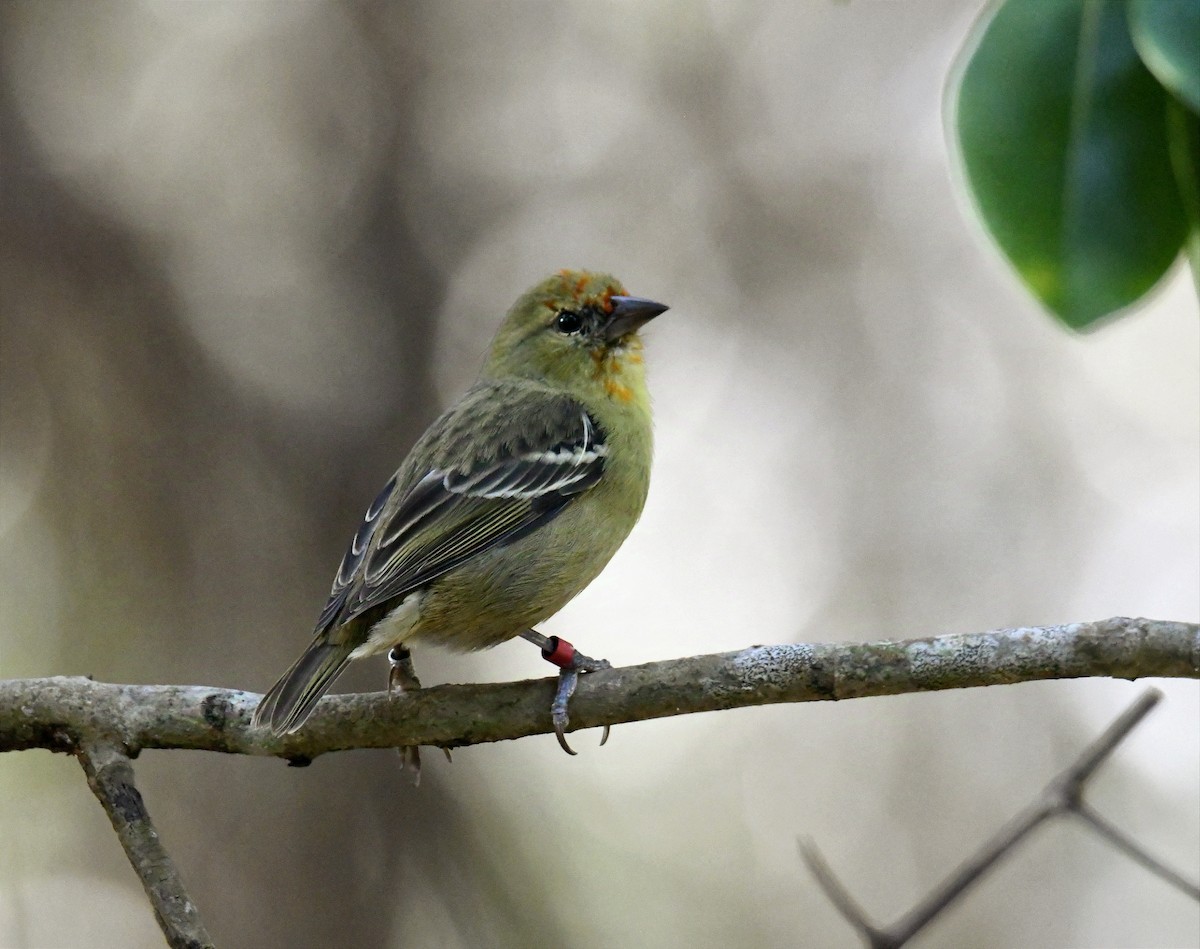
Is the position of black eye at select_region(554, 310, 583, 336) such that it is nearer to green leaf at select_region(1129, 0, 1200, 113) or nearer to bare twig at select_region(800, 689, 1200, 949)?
green leaf at select_region(1129, 0, 1200, 113)

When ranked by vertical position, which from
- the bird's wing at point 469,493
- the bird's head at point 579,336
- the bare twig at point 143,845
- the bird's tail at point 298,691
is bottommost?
the bare twig at point 143,845

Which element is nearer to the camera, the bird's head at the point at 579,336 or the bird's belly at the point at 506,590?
the bird's belly at the point at 506,590

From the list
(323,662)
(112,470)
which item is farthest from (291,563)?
(323,662)

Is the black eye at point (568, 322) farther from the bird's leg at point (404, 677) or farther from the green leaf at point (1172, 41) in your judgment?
the green leaf at point (1172, 41)

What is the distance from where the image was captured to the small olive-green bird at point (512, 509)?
3809mm

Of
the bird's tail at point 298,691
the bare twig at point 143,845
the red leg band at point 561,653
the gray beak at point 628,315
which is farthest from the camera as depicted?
the gray beak at point 628,315

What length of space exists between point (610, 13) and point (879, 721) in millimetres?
4557

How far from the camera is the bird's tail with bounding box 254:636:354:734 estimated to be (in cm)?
325

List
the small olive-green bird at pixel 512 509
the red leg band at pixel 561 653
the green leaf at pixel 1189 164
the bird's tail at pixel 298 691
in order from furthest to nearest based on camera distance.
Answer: the small olive-green bird at pixel 512 509 → the red leg band at pixel 561 653 → the bird's tail at pixel 298 691 → the green leaf at pixel 1189 164

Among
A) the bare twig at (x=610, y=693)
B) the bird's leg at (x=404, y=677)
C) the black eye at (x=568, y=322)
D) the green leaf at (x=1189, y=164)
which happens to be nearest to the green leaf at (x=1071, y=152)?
the green leaf at (x=1189, y=164)

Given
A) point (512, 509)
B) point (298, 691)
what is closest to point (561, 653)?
point (298, 691)

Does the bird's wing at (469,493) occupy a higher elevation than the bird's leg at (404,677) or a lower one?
higher

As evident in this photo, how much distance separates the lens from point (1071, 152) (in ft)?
8.82

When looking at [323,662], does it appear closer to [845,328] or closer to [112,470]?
[112,470]
